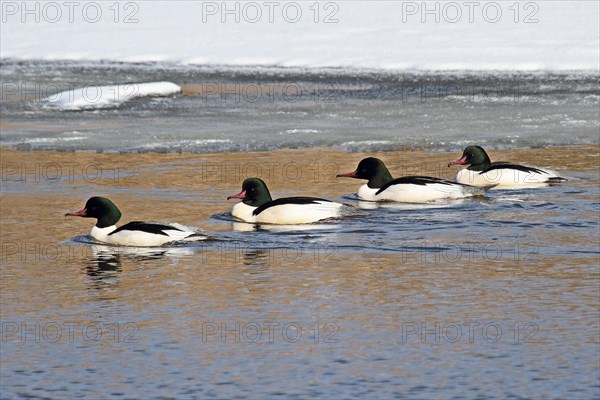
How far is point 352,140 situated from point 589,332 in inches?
340

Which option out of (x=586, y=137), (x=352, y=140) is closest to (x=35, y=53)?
(x=352, y=140)

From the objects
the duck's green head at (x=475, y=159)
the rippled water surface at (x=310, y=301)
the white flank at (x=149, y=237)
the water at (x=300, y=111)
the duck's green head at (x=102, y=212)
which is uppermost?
the water at (x=300, y=111)

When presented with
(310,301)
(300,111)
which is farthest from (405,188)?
(300,111)

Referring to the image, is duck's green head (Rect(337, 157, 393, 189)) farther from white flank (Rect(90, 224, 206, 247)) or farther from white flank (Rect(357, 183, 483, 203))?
white flank (Rect(90, 224, 206, 247))

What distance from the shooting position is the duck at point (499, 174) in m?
12.2

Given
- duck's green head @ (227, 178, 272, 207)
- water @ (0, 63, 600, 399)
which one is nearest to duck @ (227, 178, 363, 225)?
duck's green head @ (227, 178, 272, 207)

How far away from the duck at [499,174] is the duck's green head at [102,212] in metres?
4.00

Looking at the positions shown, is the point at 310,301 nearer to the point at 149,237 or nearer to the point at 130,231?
the point at 149,237

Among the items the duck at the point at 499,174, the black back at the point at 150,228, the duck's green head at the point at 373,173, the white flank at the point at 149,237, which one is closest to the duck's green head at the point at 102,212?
the white flank at the point at 149,237

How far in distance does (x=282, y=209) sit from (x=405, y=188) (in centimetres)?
150

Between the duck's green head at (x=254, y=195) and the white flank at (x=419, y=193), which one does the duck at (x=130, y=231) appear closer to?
the duck's green head at (x=254, y=195)

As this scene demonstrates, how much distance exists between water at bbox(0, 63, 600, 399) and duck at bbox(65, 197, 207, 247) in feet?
0.35

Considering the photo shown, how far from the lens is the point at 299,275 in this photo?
8391 millimetres

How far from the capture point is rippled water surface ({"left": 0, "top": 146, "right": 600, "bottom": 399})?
6145mm
